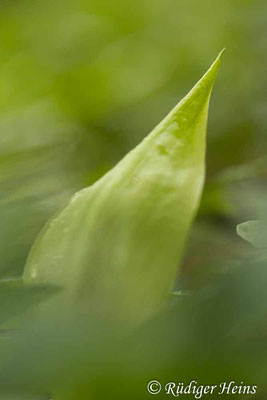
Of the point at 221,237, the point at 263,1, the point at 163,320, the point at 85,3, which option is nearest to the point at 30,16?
the point at 85,3

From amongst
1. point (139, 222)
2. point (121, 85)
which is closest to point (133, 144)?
point (121, 85)

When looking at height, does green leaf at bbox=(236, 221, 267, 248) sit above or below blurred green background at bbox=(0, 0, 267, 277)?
below

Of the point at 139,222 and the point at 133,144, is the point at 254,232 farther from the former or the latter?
the point at 133,144

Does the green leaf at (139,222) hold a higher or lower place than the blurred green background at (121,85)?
lower

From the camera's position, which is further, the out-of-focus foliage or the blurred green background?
the blurred green background

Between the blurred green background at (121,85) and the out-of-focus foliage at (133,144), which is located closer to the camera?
the out-of-focus foliage at (133,144)
